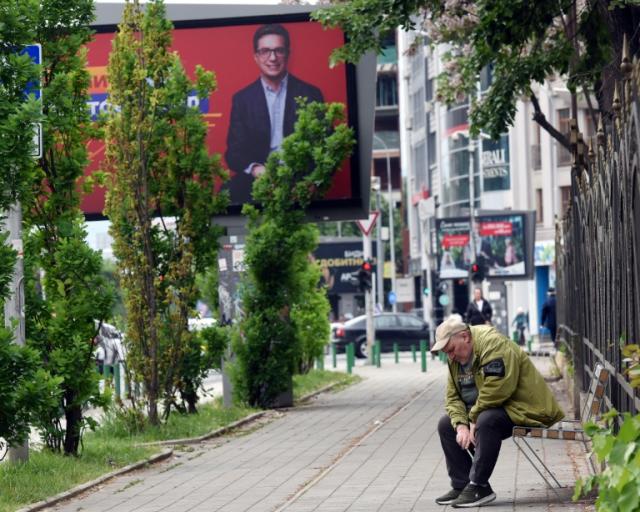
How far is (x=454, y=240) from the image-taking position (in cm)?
6669

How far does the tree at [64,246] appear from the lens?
14.6 metres

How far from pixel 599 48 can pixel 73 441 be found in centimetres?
930

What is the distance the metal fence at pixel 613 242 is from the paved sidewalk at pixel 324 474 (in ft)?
Result: 3.62

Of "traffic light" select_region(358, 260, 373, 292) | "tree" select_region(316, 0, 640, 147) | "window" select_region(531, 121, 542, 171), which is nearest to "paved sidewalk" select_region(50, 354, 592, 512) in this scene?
"tree" select_region(316, 0, 640, 147)

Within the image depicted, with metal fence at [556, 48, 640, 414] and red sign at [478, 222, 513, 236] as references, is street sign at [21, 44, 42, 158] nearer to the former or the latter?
metal fence at [556, 48, 640, 414]

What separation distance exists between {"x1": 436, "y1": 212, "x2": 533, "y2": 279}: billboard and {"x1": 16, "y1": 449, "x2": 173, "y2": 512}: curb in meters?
45.6

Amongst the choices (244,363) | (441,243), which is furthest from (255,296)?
(441,243)

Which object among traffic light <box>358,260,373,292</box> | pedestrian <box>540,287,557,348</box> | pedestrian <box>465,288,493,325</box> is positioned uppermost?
A: traffic light <box>358,260,373,292</box>

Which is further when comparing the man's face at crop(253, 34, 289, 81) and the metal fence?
the man's face at crop(253, 34, 289, 81)

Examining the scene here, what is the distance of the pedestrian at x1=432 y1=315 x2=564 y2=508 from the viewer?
10.5m

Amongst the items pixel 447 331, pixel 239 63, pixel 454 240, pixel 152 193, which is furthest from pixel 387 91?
pixel 447 331

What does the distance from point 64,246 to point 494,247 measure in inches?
1950

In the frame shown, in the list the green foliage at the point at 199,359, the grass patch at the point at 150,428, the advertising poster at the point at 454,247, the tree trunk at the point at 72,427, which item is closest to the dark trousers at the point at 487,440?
the tree trunk at the point at 72,427

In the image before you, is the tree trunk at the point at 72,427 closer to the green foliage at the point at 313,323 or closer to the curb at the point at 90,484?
the curb at the point at 90,484
